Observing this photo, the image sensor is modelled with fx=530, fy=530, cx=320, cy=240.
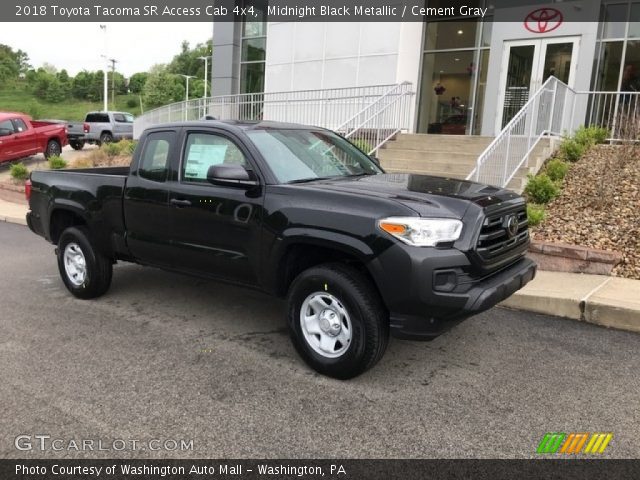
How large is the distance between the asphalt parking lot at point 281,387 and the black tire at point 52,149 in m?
14.9

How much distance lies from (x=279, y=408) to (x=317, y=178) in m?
1.81

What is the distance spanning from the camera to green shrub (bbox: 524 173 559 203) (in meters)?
8.02

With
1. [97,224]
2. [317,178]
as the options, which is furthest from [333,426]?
[97,224]

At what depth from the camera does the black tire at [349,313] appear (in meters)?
3.51

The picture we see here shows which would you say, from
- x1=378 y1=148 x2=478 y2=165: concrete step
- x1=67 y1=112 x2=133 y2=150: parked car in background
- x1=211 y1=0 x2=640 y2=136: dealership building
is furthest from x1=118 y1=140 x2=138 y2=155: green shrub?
x1=67 y1=112 x2=133 y2=150: parked car in background

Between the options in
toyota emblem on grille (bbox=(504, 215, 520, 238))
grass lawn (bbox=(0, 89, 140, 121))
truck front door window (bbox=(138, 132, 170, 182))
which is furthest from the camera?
grass lawn (bbox=(0, 89, 140, 121))

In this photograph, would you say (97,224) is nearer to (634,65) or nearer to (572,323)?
(572,323)

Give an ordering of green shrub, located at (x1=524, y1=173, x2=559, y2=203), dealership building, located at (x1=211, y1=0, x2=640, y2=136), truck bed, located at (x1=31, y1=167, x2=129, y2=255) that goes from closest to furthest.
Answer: truck bed, located at (x1=31, y1=167, x2=129, y2=255), green shrub, located at (x1=524, y1=173, x2=559, y2=203), dealership building, located at (x1=211, y1=0, x2=640, y2=136)

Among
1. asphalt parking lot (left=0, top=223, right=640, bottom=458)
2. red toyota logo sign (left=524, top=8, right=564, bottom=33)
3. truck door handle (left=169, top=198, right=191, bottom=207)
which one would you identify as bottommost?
asphalt parking lot (left=0, top=223, right=640, bottom=458)

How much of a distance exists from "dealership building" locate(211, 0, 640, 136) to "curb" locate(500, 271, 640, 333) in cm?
951

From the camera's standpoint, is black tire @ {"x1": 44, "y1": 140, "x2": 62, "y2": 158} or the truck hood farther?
black tire @ {"x1": 44, "y1": 140, "x2": 62, "y2": 158}

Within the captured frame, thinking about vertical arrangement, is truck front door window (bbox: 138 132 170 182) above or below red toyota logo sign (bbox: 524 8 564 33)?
below

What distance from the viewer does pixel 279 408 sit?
340 centimetres

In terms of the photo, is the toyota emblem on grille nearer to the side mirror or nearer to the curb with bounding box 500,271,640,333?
the curb with bounding box 500,271,640,333
